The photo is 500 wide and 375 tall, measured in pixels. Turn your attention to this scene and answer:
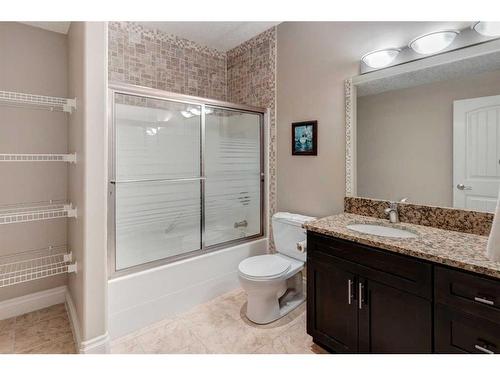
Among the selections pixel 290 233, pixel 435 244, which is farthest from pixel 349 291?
pixel 290 233

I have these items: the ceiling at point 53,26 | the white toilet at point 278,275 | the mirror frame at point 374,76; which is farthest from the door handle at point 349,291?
the ceiling at point 53,26

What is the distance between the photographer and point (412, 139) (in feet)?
5.97

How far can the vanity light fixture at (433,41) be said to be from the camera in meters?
1.60

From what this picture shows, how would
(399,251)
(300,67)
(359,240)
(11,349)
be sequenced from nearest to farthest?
(399,251), (359,240), (11,349), (300,67)

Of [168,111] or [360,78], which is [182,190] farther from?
[360,78]

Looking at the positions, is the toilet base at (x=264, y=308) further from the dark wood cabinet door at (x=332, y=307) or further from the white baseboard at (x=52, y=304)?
the white baseboard at (x=52, y=304)

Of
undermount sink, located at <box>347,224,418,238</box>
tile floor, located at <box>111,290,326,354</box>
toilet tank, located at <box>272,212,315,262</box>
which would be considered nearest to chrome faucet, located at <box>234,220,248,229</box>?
toilet tank, located at <box>272,212,315,262</box>

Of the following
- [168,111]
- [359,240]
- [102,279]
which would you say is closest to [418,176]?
[359,240]

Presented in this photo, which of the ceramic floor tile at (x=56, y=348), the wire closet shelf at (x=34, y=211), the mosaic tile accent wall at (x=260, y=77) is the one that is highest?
the mosaic tile accent wall at (x=260, y=77)

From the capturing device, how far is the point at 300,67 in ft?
8.18

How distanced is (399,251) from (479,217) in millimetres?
636

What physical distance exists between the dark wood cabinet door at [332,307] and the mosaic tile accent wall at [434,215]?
643 mm

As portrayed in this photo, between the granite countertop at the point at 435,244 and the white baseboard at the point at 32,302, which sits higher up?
the granite countertop at the point at 435,244

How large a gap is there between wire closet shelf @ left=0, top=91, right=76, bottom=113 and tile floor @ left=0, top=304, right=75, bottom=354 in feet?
5.10
